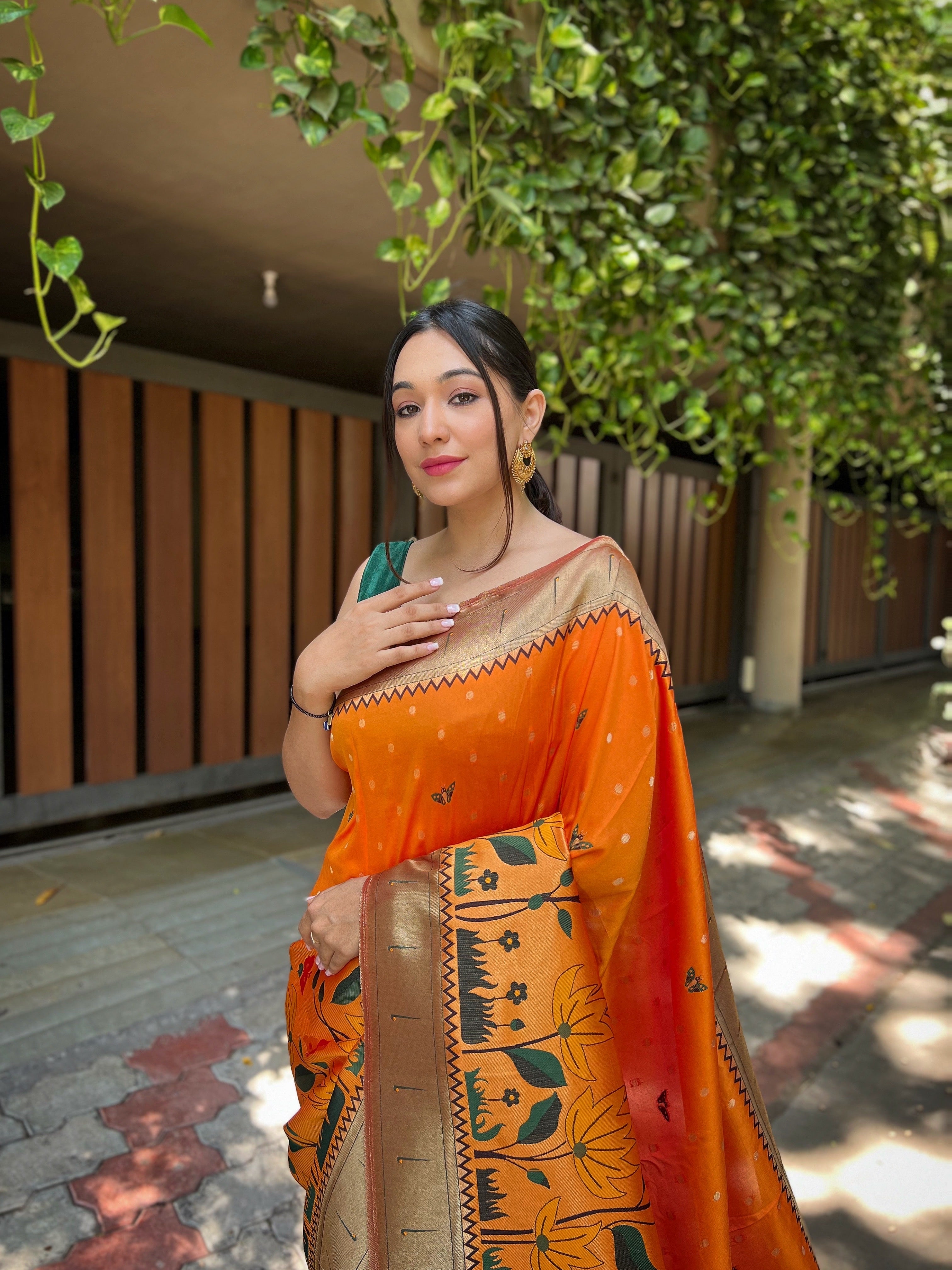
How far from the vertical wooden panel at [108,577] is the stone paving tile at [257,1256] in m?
2.60

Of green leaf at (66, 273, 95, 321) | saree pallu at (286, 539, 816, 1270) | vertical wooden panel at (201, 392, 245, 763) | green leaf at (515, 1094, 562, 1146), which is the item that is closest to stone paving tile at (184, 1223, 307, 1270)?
saree pallu at (286, 539, 816, 1270)

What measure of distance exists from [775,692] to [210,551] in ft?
16.9

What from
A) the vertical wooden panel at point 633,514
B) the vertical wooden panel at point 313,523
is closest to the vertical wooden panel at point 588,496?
the vertical wooden panel at point 633,514

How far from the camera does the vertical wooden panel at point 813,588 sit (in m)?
8.31

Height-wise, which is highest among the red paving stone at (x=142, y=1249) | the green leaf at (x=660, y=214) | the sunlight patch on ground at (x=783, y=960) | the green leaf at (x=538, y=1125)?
the green leaf at (x=660, y=214)

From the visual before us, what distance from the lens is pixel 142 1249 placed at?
1591 mm

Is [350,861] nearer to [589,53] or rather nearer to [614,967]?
[614,967]

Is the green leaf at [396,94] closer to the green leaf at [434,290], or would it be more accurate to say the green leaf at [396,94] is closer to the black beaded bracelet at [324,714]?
the green leaf at [434,290]

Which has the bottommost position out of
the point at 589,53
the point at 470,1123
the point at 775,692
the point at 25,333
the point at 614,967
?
the point at 775,692

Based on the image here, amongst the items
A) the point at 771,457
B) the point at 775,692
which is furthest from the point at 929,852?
the point at 775,692

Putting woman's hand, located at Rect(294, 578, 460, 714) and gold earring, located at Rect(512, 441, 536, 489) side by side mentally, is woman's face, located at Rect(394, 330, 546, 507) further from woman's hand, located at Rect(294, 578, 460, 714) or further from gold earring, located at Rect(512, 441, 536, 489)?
woman's hand, located at Rect(294, 578, 460, 714)

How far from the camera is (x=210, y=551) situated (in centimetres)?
421

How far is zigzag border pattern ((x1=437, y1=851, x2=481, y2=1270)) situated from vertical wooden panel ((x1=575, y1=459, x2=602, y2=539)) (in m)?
5.19

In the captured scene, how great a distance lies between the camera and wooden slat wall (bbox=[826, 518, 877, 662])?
901cm
